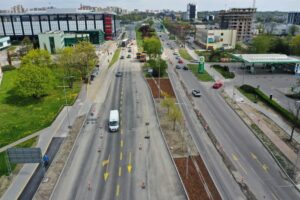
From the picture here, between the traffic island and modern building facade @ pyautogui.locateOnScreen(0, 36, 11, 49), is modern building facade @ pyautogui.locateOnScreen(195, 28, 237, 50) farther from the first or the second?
modern building facade @ pyautogui.locateOnScreen(0, 36, 11, 49)

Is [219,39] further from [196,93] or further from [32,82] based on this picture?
[32,82]

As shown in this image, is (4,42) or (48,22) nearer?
(4,42)

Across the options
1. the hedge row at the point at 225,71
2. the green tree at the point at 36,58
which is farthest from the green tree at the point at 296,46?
the green tree at the point at 36,58

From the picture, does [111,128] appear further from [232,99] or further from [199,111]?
[232,99]

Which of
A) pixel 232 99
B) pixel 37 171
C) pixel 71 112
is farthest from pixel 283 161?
pixel 71 112

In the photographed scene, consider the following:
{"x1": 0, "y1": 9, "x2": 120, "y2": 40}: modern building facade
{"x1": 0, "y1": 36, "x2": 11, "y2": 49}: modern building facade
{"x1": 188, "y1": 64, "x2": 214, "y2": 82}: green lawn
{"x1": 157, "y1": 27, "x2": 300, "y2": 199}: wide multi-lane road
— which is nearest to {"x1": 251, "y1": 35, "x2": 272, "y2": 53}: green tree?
{"x1": 188, "y1": 64, "x2": 214, "y2": 82}: green lawn

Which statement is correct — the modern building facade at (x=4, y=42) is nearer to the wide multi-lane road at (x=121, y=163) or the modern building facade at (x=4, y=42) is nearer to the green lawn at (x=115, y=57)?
the green lawn at (x=115, y=57)

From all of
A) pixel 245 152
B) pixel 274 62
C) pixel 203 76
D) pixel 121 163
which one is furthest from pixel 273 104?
pixel 121 163
